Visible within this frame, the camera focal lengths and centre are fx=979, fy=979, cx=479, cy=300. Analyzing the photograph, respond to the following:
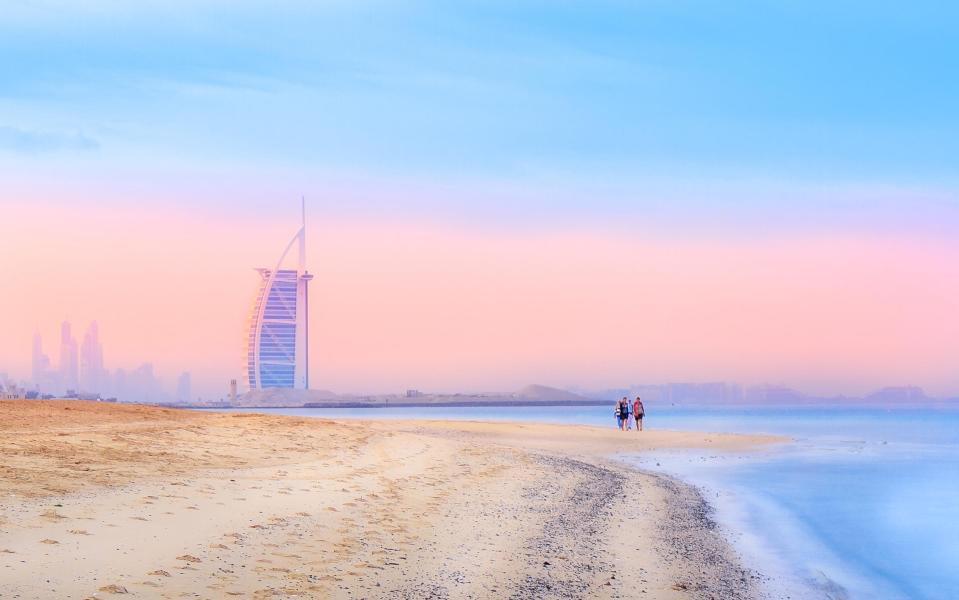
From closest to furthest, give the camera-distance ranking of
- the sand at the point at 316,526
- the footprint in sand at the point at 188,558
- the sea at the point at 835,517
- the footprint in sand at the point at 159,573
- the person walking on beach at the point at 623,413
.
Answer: the footprint in sand at the point at 159,573, the sand at the point at 316,526, the footprint in sand at the point at 188,558, the sea at the point at 835,517, the person walking on beach at the point at 623,413

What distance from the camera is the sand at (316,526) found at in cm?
1011

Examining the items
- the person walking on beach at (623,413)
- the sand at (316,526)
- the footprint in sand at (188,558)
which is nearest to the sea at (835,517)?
the sand at (316,526)

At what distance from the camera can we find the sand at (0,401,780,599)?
33.2 ft

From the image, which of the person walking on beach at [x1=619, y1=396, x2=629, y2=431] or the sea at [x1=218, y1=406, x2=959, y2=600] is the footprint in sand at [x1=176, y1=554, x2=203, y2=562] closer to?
the sea at [x1=218, y1=406, x2=959, y2=600]

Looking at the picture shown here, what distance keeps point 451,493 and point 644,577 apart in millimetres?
Result: 7410

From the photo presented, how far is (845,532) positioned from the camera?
21.8 metres

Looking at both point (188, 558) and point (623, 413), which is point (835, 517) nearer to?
point (188, 558)

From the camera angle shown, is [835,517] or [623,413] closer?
[835,517]

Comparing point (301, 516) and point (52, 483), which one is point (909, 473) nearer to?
point (301, 516)

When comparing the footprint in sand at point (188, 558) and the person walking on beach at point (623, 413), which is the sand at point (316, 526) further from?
the person walking on beach at point (623, 413)

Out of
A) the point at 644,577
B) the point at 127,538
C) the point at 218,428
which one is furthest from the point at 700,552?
the point at 218,428

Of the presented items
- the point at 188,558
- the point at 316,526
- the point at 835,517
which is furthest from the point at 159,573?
the point at 835,517

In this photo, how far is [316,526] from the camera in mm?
13469

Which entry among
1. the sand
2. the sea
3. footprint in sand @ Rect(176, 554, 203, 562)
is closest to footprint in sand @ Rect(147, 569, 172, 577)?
the sand
